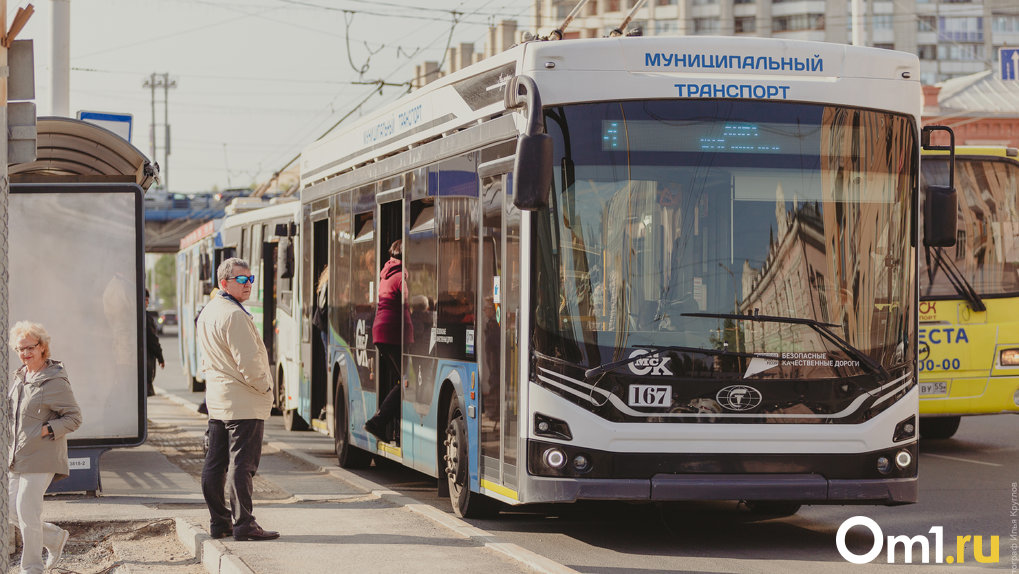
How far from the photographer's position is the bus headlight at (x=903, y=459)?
8.96m

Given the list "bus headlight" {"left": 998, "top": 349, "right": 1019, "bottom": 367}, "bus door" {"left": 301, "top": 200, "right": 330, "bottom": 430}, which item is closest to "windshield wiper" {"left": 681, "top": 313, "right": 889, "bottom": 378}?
"bus headlight" {"left": 998, "top": 349, "right": 1019, "bottom": 367}

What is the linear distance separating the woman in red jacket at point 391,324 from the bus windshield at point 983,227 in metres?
5.70

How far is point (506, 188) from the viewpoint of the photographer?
30.8 ft

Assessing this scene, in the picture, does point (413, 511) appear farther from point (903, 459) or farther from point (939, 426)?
point (939, 426)

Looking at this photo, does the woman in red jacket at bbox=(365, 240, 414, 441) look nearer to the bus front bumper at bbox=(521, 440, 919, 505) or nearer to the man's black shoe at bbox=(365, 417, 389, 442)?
the man's black shoe at bbox=(365, 417, 389, 442)

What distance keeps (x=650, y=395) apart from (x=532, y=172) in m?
1.52

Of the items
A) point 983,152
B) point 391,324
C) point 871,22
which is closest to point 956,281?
point 983,152

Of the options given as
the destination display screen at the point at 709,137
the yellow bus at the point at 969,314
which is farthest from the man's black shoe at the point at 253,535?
the yellow bus at the point at 969,314

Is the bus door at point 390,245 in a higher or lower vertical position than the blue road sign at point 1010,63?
lower

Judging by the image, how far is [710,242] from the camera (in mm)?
8727

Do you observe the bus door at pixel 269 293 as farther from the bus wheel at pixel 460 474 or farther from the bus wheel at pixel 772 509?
the bus wheel at pixel 772 509

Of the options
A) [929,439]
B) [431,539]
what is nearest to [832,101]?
[431,539]

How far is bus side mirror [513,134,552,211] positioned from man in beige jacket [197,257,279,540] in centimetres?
204

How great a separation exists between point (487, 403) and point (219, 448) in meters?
1.73
